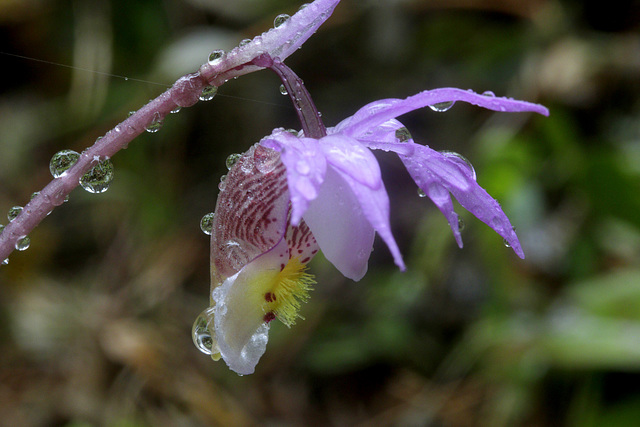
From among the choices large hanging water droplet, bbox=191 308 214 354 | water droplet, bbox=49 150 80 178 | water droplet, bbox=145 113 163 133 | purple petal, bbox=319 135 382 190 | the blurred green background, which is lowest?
the blurred green background

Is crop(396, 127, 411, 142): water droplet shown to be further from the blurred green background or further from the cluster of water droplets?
the blurred green background

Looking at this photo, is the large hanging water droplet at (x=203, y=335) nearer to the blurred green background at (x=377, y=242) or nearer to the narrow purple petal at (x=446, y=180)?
the narrow purple petal at (x=446, y=180)

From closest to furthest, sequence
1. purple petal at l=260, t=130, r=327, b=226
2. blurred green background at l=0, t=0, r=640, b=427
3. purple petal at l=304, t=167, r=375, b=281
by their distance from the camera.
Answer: purple petal at l=260, t=130, r=327, b=226 → purple petal at l=304, t=167, r=375, b=281 → blurred green background at l=0, t=0, r=640, b=427

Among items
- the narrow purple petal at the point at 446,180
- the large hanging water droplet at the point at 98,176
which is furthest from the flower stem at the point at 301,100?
the large hanging water droplet at the point at 98,176

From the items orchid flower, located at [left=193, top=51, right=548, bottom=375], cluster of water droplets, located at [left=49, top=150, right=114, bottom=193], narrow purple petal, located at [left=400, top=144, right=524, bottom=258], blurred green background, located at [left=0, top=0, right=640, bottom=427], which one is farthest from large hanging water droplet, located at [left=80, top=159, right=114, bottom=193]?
blurred green background, located at [left=0, top=0, right=640, bottom=427]

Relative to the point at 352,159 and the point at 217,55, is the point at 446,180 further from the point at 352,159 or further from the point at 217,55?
the point at 217,55

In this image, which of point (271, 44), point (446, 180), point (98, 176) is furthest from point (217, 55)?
point (446, 180)
